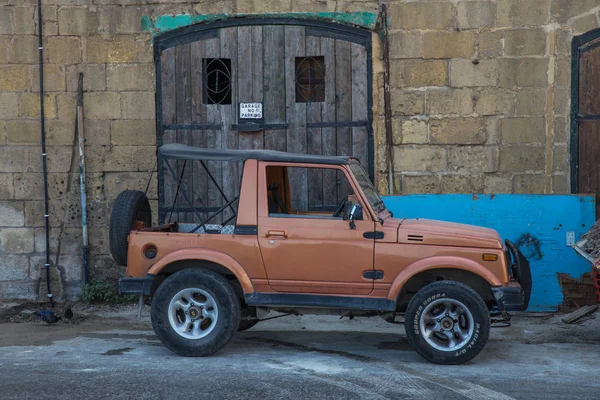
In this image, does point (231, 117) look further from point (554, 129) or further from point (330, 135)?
point (554, 129)

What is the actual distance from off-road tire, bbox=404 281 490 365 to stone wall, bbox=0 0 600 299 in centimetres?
350

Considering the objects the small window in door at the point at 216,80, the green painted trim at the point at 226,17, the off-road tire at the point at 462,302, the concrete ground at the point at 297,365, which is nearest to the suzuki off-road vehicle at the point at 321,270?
the off-road tire at the point at 462,302

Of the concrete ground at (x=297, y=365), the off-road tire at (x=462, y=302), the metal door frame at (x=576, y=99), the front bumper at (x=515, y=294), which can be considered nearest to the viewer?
the concrete ground at (x=297, y=365)

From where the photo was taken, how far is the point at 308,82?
10961mm

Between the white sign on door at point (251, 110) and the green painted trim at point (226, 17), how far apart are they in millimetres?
1135

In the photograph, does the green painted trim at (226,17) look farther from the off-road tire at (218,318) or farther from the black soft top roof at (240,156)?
the off-road tire at (218,318)

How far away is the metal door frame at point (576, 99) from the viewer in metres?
10.4

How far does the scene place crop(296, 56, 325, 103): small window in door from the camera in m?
10.9

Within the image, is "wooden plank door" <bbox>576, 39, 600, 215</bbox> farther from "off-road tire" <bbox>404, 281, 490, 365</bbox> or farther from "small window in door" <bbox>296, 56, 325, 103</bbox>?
"off-road tire" <bbox>404, 281, 490, 365</bbox>

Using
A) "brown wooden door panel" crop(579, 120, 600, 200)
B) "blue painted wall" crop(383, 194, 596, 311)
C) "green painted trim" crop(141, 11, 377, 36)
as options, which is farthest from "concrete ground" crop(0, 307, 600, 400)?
"green painted trim" crop(141, 11, 377, 36)

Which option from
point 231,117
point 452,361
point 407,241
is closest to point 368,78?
point 231,117

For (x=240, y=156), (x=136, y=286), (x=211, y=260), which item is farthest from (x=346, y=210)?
(x=136, y=286)

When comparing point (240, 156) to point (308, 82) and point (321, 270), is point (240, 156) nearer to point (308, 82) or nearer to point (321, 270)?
point (321, 270)

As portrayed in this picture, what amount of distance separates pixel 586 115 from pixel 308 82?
3482 millimetres
